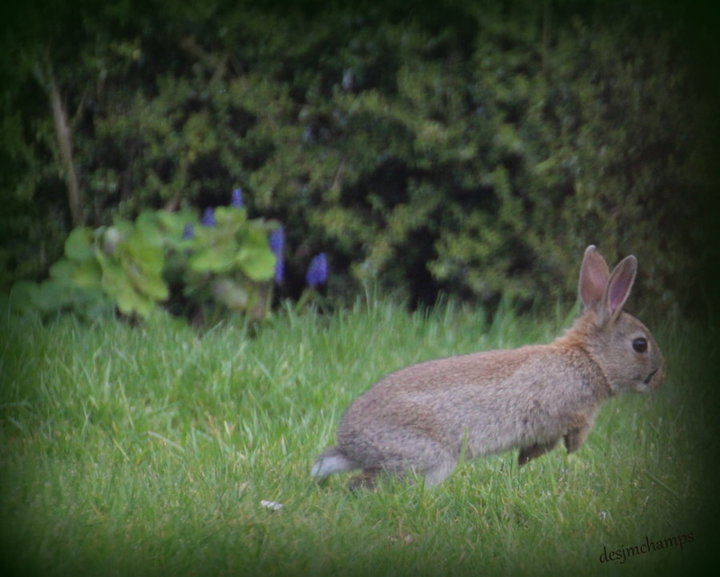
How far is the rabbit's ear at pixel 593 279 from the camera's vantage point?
3793 mm

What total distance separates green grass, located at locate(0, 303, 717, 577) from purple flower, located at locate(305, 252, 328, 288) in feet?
1.01

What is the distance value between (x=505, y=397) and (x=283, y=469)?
700 millimetres

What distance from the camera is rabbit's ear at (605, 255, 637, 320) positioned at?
367cm

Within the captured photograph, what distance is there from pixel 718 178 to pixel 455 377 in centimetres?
93

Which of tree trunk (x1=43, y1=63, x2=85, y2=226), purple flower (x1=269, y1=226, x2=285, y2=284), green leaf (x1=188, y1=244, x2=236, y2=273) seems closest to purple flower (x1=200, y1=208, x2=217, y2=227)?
green leaf (x1=188, y1=244, x2=236, y2=273)

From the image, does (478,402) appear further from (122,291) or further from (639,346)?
(122,291)

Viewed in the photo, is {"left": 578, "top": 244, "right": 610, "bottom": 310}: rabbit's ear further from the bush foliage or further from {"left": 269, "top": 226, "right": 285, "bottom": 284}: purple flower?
{"left": 269, "top": 226, "right": 285, "bottom": 284}: purple flower

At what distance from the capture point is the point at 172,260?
16.0ft

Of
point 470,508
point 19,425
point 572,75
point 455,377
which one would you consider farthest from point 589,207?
point 19,425

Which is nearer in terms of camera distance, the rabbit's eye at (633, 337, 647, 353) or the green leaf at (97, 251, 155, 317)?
the rabbit's eye at (633, 337, 647, 353)

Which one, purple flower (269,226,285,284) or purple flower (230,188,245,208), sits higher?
purple flower (230,188,245,208)

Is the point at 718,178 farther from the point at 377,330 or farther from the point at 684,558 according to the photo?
the point at 377,330

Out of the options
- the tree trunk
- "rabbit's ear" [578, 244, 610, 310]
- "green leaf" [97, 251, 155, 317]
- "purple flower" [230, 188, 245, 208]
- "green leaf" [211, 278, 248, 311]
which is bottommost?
"green leaf" [211, 278, 248, 311]

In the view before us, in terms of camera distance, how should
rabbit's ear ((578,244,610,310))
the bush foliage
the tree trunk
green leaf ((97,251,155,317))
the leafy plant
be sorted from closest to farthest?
the bush foliage < the tree trunk < rabbit's ear ((578,244,610,310)) < the leafy plant < green leaf ((97,251,155,317))
